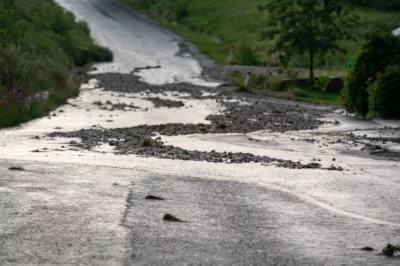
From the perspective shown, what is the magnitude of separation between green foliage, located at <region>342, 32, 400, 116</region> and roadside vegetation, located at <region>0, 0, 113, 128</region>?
9.25 m

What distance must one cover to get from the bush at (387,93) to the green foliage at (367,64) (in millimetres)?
1208

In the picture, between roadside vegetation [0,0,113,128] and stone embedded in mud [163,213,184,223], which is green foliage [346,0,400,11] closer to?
roadside vegetation [0,0,113,128]

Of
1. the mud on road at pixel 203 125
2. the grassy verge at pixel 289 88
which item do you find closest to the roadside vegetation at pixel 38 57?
the mud on road at pixel 203 125

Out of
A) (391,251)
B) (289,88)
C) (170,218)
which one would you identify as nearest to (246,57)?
(289,88)

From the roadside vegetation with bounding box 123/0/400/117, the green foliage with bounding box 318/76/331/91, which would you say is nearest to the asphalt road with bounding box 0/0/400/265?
the roadside vegetation with bounding box 123/0/400/117

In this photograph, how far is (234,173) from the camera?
15.6 meters

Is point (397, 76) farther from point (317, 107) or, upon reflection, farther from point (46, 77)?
point (46, 77)

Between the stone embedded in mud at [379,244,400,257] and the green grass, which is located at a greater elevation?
the green grass

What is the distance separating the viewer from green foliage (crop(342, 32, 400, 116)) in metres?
29.7

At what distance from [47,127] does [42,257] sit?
53.7 ft

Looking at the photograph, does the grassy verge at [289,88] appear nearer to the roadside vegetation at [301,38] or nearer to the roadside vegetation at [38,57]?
the roadside vegetation at [301,38]

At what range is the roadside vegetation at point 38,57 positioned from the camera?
27.4 metres

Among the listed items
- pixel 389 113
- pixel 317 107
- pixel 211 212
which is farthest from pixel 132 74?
pixel 211 212

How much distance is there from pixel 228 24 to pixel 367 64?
120 ft
